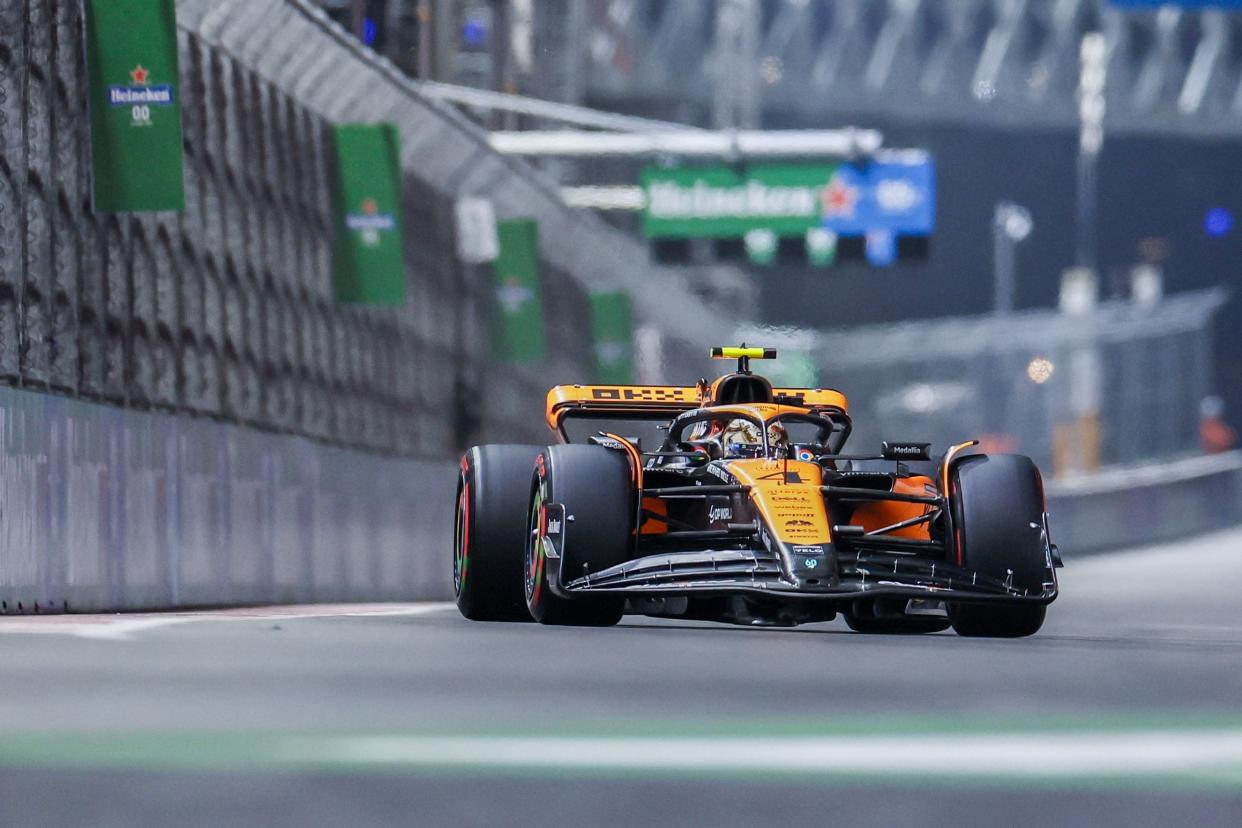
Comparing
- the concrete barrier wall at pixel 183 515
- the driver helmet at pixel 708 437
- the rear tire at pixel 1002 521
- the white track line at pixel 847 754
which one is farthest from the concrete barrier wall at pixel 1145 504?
the white track line at pixel 847 754

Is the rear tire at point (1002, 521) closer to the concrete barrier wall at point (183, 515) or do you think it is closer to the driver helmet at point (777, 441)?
the driver helmet at point (777, 441)

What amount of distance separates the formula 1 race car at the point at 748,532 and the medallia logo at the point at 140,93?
16.2 ft

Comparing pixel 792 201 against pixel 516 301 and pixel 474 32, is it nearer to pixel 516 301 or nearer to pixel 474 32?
pixel 516 301

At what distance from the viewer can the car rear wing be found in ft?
45.0

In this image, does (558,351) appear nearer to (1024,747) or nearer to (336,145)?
(336,145)

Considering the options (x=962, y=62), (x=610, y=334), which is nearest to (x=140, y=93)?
(x=610, y=334)

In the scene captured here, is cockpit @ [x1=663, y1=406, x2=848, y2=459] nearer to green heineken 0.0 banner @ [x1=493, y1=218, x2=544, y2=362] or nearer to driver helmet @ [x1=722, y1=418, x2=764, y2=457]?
driver helmet @ [x1=722, y1=418, x2=764, y2=457]

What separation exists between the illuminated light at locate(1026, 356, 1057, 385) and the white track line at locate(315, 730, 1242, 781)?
38436 mm

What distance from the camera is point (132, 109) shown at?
17109mm

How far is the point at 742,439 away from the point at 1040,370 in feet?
109

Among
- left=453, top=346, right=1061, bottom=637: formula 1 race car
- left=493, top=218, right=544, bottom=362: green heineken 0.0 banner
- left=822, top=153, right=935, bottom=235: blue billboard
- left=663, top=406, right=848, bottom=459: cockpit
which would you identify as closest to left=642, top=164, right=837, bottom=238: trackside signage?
left=822, top=153, right=935, bottom=235: blue billboard

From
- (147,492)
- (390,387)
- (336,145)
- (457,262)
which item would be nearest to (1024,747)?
(147,492)

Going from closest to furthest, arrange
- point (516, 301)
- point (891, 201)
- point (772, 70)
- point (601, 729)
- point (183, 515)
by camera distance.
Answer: point (601, 729), point (183, 515), point (516, 301), point (891, 201), point (772, 70)

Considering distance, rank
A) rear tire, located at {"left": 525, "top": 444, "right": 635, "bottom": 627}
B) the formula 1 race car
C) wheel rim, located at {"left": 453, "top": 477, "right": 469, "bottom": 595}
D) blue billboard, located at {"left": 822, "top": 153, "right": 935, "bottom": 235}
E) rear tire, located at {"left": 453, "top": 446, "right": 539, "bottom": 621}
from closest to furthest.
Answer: the formula 1 race car < rear tire, located at {"left": 525, "top": 444, "right": 635, "bottom": 627} < rear tire, located at {"left": 453, "top": 446, "right": 539, "bottom": 621} < wheel rim, located at {"left": 453, "top": 477, "right": 469, "bottom": 595} < blue billboard, located at {"left": 822, "top": 153, "right": 935, "bottom": 235}
